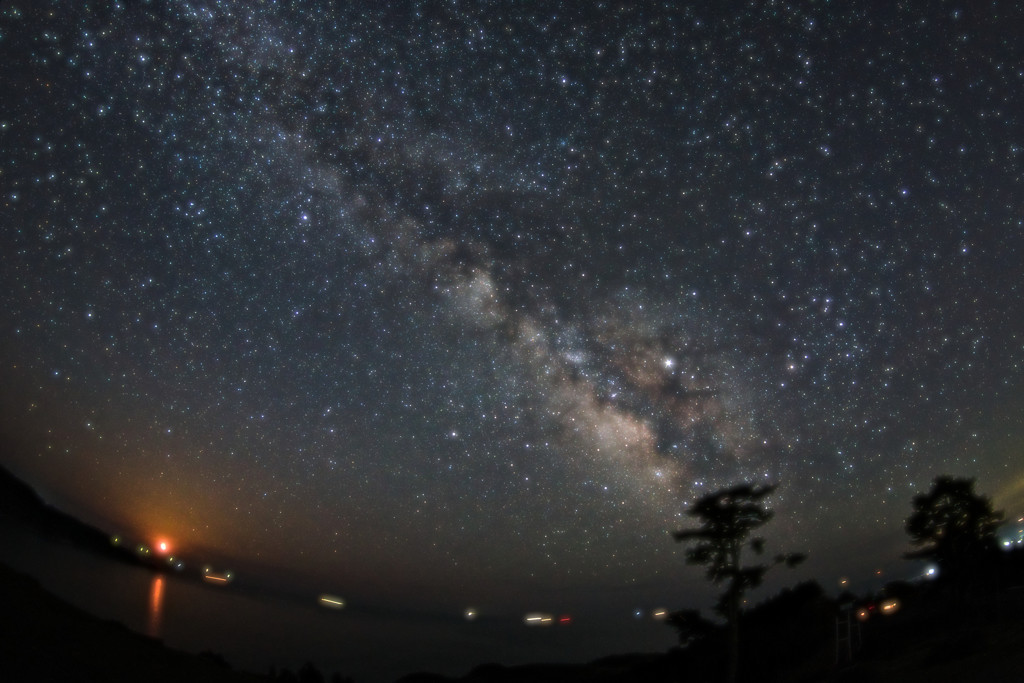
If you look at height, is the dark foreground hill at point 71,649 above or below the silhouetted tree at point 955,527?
below

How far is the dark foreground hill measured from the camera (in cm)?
1620

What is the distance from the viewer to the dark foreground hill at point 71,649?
16.2m

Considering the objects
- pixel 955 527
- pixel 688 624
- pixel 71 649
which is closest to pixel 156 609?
pixel 71 649

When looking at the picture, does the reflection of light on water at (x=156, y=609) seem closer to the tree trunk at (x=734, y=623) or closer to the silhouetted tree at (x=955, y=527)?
the tree trunk at (x=734, y=623)

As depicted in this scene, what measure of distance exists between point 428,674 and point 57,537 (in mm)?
53394

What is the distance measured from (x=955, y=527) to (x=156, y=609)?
61.8m

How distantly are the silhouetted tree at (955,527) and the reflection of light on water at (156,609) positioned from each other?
124 ft

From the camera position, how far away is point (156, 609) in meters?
55.3

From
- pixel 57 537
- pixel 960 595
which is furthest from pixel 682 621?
pixel 57 537

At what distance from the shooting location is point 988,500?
70.6ft

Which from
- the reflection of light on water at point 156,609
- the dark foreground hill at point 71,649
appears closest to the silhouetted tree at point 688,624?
the dark foreground hill at point 71,649

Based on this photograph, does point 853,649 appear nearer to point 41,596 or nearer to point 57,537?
point 41,596

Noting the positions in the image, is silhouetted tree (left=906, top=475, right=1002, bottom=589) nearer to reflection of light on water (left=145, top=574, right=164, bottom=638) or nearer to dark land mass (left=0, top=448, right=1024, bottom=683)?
dark land mass (left=0, top=448, right=1024, bottom=683)

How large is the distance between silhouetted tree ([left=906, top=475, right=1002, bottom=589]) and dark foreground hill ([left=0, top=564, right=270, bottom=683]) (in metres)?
25.9
